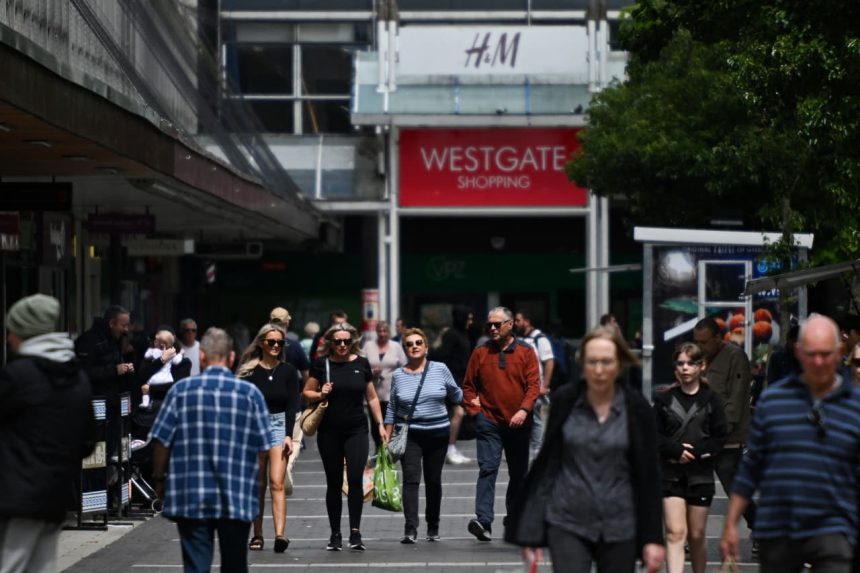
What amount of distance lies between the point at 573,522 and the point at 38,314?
257 centimetres

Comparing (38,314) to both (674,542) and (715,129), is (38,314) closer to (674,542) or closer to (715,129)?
(674,542)

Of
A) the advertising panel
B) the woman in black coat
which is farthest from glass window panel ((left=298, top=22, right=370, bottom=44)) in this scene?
the woman in black coat

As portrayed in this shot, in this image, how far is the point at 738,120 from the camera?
2677 centimetres

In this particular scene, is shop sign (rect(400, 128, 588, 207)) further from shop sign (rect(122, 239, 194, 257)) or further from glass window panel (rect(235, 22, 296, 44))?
shop sign (rect(122, 239, 194, 257))

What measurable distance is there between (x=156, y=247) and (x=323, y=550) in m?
15.2

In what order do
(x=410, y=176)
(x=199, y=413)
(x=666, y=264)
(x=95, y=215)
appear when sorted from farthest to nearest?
(x=410, y=176) < (x=95, y=215) < (x=666, y=264) < (x=199, y=413)

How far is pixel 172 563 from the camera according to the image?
12.9 metres

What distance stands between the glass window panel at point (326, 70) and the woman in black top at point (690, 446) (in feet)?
95.6

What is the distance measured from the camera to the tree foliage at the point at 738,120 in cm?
1456

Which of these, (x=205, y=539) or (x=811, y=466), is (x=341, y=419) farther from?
(x=811, y=466)

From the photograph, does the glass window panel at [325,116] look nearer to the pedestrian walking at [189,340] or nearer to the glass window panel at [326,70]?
the glass window panel at [326,70]

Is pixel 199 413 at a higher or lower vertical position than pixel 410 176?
lower

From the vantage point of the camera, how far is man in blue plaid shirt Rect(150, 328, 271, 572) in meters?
8.80

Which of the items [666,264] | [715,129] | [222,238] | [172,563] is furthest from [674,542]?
[222,238]
